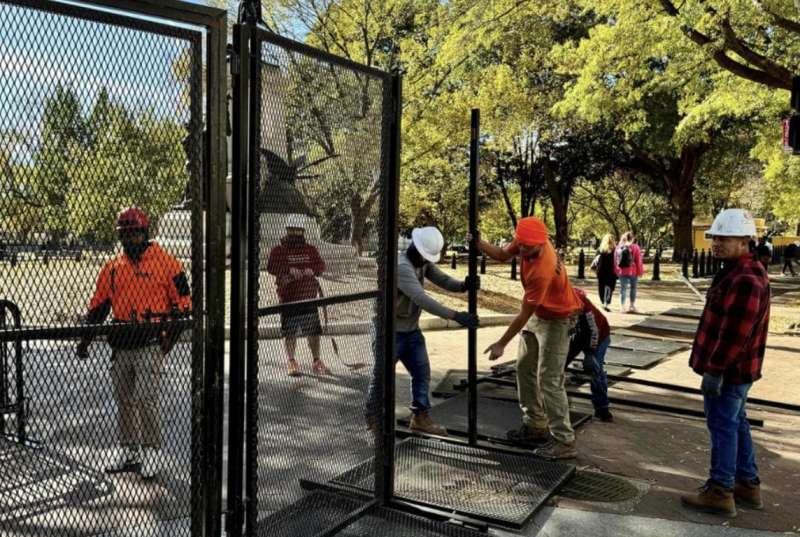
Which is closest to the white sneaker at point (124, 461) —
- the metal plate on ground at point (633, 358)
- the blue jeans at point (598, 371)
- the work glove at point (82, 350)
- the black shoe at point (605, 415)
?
the work glove at point (82, 350)

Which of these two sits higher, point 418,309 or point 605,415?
point 418,309

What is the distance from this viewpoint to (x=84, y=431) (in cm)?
275

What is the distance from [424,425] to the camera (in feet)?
20.1

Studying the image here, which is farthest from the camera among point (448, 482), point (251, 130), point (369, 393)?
point (448, 482)

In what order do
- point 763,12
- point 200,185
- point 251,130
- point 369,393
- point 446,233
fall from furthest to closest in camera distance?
point 446,233 < point 763,12 < point 369,393 < point 251,130 < point 200,185

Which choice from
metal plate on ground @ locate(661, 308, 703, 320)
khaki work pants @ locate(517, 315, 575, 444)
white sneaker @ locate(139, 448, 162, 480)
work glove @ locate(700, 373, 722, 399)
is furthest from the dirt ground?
metal plate on ground @ locate(661, 308, 703, 320)

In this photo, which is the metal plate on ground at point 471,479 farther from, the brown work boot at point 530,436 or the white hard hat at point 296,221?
the white hard hat at point 296,221

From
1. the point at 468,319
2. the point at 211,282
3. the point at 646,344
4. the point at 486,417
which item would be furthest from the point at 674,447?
the point at 646,344

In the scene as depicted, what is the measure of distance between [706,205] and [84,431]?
49.3 m

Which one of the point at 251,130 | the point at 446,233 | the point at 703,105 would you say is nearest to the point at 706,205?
the point at 446,233

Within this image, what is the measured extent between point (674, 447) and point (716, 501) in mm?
1468

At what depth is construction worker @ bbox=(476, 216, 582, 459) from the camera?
217 inches

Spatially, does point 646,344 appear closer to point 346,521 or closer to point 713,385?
point 713,385

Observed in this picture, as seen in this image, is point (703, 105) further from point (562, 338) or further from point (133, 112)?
point (133, 112)
